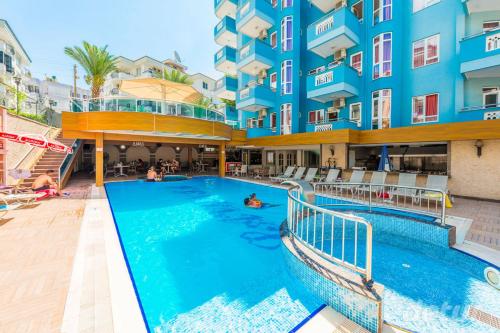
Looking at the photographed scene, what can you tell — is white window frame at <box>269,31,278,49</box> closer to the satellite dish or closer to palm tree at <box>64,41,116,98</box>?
palm tree at <box>64,41,116,98</box>

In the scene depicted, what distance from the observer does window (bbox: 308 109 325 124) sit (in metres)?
17.7

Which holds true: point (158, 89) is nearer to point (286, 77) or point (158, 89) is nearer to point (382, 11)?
point (286, 77)

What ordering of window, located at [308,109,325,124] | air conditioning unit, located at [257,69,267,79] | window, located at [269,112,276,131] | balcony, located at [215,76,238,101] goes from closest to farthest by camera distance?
1. window, located at [308,109,325,124]
2. window, located at [269,112,276,131]
3. air conditioning unit, located at [257,69,267,79]
4. balcony, located at [215,76,238,101]

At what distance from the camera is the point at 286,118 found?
62.2 feet

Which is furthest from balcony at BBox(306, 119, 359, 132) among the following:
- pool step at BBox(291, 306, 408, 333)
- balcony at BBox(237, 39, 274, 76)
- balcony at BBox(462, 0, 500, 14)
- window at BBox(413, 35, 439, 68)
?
pool step at BBox(291, 306, 408, 333)

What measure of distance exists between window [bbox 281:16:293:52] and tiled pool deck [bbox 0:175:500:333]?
1672cm

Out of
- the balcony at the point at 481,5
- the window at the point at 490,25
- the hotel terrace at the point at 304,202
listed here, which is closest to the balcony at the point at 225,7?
the hotel terrace at the point at 304,202

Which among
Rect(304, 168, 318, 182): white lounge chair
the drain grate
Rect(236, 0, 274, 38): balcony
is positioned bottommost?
the drain grate

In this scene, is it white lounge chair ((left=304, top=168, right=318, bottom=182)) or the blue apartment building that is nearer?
the blue apartment building

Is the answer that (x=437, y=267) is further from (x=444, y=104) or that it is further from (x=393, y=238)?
(x=444, y=104)

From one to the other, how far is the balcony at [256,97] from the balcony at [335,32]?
5.01 m

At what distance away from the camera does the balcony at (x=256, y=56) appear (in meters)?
18.9

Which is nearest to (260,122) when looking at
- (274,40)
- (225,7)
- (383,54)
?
(274,40)

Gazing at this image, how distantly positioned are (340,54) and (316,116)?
4.80m
